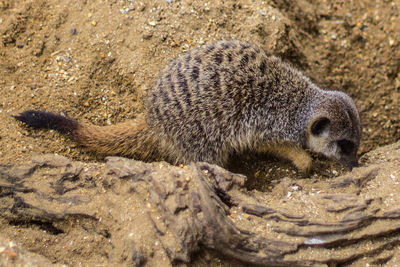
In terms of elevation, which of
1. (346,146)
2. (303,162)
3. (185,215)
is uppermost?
(185,215)

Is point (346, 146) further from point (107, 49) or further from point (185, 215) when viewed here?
point (107, 49)

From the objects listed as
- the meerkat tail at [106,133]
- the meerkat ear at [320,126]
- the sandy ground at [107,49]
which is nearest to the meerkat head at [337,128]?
the meerkat ear at [320,126]

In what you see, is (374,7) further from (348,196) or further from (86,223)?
(86,223)

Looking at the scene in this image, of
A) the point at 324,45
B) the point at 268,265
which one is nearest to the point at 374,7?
the point at 324,45

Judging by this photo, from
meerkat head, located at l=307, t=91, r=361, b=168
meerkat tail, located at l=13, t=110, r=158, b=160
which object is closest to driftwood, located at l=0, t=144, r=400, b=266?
meerkat tail, located at l=13, t=110, r=158, b=160

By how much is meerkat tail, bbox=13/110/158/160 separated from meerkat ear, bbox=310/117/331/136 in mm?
1115

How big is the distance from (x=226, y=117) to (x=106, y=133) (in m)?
0.83

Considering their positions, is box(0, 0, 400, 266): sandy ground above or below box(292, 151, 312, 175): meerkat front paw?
→ above

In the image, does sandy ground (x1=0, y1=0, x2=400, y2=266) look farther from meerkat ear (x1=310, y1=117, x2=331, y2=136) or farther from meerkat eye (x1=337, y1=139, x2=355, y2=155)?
meerkat ear (x1=310, y1=117, x2=331, y2=136)

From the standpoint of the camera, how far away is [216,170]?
1.98 m

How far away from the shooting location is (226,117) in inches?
99.5

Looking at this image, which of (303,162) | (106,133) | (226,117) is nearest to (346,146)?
(303,162)

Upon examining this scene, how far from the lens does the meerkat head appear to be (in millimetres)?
2604

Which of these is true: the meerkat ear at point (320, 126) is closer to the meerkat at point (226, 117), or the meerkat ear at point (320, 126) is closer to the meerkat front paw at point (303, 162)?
the meerkat at point (226, 117)
